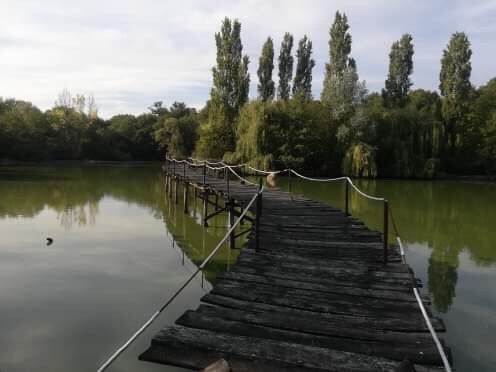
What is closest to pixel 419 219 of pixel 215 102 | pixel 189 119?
pixel 215 102

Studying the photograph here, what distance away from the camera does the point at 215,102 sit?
3962 cm

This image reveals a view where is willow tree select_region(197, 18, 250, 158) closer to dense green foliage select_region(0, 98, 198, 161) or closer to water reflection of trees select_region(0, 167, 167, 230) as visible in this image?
dense green foliage select_region(0, 98, 198, 161)

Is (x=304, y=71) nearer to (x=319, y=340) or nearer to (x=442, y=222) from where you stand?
(x=442, y=222)

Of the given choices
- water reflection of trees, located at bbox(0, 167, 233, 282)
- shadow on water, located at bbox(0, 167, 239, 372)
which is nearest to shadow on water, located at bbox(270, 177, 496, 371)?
shadow on water, located at bbox(0, 167, 239, 372)

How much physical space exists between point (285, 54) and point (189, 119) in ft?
53.1

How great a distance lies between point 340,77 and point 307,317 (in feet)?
116

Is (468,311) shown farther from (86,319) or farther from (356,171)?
(356,171)

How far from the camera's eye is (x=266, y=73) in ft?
136

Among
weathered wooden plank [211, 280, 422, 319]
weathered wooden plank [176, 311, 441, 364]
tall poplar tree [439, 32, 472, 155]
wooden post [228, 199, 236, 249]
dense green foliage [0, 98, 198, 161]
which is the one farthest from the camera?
dense green foliage [0, 98, 198, 161]

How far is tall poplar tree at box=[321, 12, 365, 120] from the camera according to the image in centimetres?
3688

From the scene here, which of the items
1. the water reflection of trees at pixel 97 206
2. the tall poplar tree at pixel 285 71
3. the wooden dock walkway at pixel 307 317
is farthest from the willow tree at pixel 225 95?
the wooden dock walkway at pixel 307 317

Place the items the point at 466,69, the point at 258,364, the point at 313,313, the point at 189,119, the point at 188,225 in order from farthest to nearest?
the point at 189,119 → the point at 466,69 → the point at 188,225 → the point at 313,313 → the point at 258,364

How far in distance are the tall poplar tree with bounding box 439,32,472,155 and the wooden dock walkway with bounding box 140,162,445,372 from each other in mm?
35753

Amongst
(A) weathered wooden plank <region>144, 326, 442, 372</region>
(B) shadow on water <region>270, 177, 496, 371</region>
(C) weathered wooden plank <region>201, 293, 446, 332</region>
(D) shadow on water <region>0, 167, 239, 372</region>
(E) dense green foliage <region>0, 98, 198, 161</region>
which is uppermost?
(E) dense green foliage <region>0, 98, 198, 161</region>
